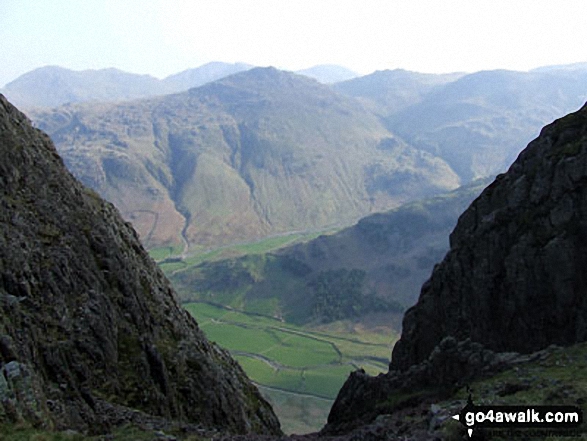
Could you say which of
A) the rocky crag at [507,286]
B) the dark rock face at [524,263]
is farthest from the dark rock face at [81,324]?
the dark rock face at [524,263]

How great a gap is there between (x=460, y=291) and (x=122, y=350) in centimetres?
3836

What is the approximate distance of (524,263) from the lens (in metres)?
53.2

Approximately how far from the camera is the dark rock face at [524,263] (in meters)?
49.5

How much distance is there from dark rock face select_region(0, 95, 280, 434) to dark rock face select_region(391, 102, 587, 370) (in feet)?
91.5

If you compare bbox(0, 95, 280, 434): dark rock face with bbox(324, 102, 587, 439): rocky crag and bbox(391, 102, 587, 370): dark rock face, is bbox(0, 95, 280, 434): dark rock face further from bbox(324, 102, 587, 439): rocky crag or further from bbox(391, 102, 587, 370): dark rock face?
bbox(391, 102, 587, 370): dark rock face

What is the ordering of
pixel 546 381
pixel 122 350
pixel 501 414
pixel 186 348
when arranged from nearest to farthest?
pixel 501 414 < pixel 546 381 < pixel 122 350 < pixel 186 348

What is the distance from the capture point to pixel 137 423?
39.4 m

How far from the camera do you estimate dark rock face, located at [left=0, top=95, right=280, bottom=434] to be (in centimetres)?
3819

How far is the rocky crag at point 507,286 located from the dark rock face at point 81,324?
16619 mm

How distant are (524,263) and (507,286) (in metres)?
3.10

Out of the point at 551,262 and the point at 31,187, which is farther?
the point at 31,187

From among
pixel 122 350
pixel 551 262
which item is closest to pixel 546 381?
pixel 551 262

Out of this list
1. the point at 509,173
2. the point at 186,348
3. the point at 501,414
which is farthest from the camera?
the point at 509,173

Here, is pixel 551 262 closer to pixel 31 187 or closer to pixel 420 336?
pixel 420 336
